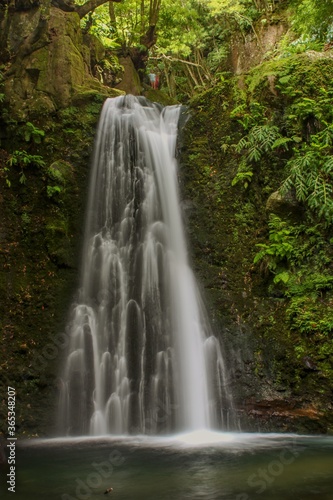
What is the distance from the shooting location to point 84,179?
380 inches

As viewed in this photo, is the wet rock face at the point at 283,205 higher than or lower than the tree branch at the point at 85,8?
lower

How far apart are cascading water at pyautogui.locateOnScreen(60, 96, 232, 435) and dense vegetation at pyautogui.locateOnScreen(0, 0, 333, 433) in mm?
339

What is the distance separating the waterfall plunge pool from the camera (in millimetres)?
4176

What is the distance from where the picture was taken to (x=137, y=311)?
810cm

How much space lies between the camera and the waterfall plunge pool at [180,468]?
13.7 feet

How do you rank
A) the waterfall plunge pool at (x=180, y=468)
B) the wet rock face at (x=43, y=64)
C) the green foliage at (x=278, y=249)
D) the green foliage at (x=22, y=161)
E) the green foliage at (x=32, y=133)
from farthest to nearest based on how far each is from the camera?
1. the wet rock face at (x=43, y=64)
2. the green foliage at (x=32, y=133)
3. the green foliage at (x=22, y=161)
4. the green foliage at (x=278, y=249)
5. the waterfall plunge pool at (x=180, y=468)

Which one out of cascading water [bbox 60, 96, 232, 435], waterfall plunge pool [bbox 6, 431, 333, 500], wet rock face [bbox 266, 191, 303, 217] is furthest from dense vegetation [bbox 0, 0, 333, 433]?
waterfall plunge pool [bbox 6, 431, 333, 500]

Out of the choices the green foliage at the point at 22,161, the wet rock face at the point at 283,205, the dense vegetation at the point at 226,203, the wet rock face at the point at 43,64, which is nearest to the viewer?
the dense vegetation at the point at 226,203

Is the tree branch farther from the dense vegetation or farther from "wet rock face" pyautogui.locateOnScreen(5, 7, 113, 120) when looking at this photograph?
"wet rock face" pyautogui.locateOnScreen(5, 7, 113, 120)

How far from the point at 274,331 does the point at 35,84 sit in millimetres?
7678

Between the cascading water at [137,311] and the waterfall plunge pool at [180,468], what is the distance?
592mm

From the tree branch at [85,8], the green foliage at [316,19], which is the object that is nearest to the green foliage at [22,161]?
the tree branch at [85,8]

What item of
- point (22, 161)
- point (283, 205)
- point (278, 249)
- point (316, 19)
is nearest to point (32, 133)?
point (22, 161)

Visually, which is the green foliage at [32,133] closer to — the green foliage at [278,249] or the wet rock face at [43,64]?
the wet rock face at [43,64]
